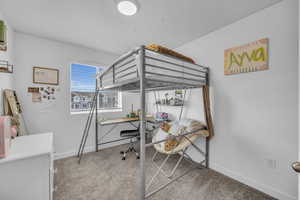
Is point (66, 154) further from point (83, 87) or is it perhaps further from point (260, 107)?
point (260, 107)

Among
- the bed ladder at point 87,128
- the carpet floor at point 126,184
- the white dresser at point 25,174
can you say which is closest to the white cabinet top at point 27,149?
the white dresser at point 25,174

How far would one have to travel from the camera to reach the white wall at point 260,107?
150 centimetres

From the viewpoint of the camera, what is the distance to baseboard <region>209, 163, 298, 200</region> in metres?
1.54

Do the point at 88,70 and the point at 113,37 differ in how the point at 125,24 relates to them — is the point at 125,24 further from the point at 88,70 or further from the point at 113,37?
the point at 88,70

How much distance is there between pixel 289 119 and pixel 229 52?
4.00 ft

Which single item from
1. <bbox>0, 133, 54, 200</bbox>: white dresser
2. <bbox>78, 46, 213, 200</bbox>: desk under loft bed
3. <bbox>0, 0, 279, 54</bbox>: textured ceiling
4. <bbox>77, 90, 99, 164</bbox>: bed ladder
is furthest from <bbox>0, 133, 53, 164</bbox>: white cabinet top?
<bbox>0, 0, 279, 54</bbox>: textured ceiling

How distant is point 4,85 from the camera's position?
1.91 m

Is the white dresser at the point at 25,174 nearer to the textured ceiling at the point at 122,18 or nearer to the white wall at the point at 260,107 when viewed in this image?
the textured ceiling at the point at 122,18

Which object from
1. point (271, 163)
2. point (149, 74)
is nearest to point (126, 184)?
point (149, 74)

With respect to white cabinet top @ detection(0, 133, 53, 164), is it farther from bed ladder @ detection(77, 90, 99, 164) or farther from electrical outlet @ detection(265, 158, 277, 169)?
electrical outlet @ detection(265, 158, 277, 169)

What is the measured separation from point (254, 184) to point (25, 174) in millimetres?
2795

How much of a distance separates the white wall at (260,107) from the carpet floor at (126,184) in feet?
0.88

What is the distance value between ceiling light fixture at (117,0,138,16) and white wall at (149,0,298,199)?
58.7 inches

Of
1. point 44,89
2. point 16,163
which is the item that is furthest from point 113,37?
point 16,163
